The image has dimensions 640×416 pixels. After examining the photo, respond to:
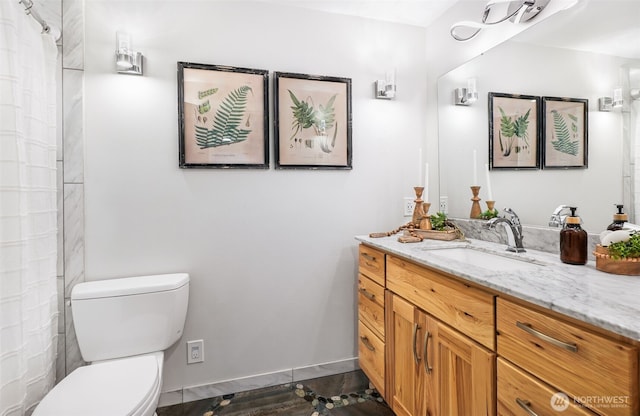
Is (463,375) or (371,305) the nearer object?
(463,375)

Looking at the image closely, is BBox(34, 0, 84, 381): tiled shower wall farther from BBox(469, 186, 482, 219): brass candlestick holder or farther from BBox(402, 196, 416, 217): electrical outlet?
BBox(469, 186, 482, 219): brass candlestick holder

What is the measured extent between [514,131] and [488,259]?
2.28 ft

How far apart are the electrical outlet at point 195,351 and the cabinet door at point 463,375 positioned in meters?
1.30

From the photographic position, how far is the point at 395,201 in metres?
2.19

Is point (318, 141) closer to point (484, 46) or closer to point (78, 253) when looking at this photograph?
point (484, 46)

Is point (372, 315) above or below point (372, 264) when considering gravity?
below

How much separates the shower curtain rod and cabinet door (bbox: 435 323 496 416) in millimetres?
2019

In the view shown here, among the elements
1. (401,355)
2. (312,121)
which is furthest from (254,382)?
(312,121)

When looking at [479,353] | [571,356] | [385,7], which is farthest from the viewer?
[385,7]

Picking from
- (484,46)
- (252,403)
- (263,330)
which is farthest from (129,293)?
(484,46)

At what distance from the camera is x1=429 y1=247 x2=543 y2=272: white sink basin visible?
127cm

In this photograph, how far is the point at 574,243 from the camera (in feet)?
3.84

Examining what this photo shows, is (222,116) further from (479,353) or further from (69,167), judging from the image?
(479,353)

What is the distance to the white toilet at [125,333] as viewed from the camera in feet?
3.99
